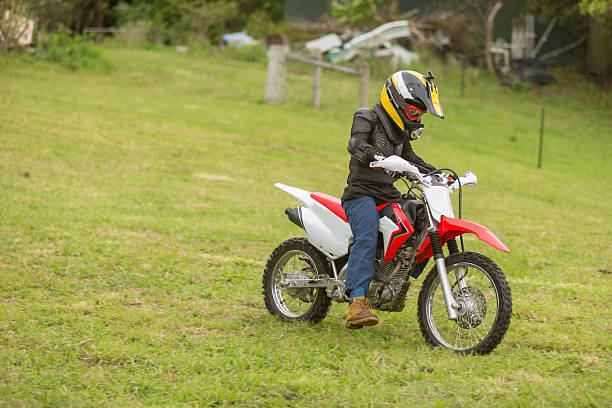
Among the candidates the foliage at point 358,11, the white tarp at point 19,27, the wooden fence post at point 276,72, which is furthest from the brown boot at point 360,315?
the foliage at point 358,11

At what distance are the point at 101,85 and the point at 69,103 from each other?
3.53 m

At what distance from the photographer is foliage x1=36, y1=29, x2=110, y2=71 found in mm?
21672

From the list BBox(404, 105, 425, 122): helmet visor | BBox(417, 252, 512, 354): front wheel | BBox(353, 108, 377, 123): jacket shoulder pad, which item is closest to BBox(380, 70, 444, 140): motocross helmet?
BBox(404, 105, 425, 122): helmet visor

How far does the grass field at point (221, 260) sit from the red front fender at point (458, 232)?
71 cm

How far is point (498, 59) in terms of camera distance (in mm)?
29703

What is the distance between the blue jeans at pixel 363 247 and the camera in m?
5.15

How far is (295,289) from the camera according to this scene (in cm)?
585

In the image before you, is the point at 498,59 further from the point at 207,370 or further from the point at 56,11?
the point at 207,370

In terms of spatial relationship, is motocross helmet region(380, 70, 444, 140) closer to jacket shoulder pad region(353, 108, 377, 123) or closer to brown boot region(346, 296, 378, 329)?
jacket shoulder pad region(353, 108, 377, 123)

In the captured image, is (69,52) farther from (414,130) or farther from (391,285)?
(391,285)

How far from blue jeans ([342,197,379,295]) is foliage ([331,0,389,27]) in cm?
2597

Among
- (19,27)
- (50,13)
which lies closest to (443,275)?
(19,27)

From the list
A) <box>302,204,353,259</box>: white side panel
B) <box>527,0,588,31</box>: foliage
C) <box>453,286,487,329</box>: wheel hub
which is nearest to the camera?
<box>453,286,487,329</box>: wheel hub

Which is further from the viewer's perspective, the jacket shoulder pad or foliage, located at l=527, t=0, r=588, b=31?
foliage, located at l=527, t=0, r=588, b=31
